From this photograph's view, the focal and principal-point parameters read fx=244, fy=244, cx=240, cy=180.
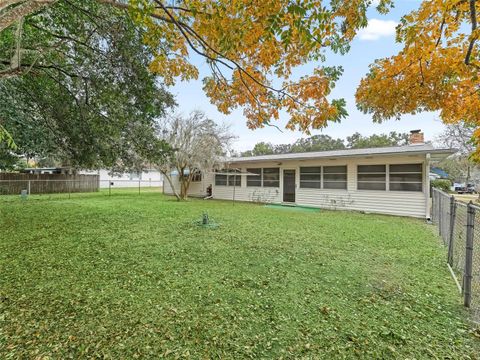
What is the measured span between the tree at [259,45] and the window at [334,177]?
796 cm

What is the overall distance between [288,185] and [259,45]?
32.5 ft

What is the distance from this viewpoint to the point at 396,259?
445 cm

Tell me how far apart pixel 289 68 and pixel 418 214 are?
8523 millimetres

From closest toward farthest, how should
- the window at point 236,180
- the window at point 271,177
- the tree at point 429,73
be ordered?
the tree at point 429,73
the window at point 271,177
the window at point 236,180

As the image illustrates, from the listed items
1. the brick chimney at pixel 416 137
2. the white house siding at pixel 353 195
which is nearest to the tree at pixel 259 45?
the white house siding at pixel 353 195

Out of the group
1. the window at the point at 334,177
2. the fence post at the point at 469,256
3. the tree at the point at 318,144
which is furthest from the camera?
the tree at the point at 318,144

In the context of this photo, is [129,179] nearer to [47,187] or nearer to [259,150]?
[47,187]

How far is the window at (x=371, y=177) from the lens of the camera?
1027 cm

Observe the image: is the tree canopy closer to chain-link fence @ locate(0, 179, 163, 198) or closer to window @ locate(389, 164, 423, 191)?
chain-link fence @ locate(0, 179, 163, 198)

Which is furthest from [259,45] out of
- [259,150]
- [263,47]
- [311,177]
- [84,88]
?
[259,150]

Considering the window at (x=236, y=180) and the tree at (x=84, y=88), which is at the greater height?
the tree at (x=84, y=88)

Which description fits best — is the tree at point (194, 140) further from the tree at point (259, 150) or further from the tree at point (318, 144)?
the tree at point (318, 144)

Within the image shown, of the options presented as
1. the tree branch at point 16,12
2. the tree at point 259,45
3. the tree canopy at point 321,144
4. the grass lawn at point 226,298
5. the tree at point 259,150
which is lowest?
the grass lawn at point 226,298

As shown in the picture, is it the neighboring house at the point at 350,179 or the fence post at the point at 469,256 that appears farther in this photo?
the neighboring house at the point at 350,179
